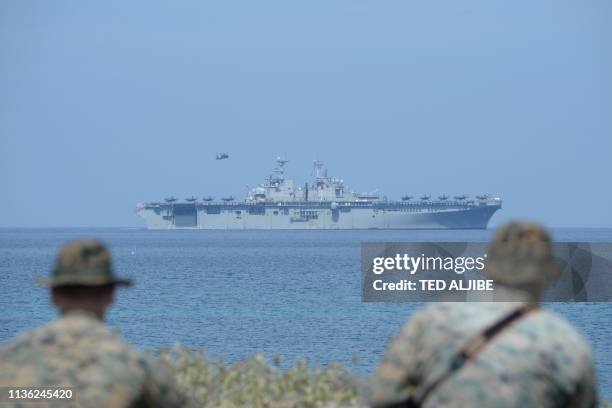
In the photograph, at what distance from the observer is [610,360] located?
24547 millimetres

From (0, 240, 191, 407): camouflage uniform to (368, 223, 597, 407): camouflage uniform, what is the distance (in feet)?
2.35

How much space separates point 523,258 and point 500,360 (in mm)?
330

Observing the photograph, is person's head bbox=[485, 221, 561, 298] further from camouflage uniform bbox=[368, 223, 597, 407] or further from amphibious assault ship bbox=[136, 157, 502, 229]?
amphibious assault ship bbox=[136, 157, 502, 229]

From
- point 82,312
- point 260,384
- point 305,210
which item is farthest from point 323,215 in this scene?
point 82,312

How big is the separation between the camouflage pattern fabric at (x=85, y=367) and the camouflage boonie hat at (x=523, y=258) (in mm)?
1033

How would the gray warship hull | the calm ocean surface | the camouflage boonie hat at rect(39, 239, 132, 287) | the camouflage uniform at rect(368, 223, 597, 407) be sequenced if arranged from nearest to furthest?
1. the camouflage uniform at rect(368, 223, 597, 407)
2. the camouflage boonie hat at rect(39, 239, 132, 287)
3. the calm ocean surface
4. the gray warship hull

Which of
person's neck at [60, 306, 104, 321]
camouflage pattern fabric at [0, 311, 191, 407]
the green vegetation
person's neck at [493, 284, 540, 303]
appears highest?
person's neck at [493, 284, 540, 303]

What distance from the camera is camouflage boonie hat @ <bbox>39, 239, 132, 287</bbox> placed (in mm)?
3561

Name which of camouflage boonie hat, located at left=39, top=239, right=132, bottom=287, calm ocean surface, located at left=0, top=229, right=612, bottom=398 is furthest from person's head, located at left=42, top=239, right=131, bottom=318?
calm ocean surface, located at left=0, top=229, right=612, bottom=398

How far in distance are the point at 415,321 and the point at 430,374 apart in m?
0.16

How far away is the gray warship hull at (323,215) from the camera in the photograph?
181 metres

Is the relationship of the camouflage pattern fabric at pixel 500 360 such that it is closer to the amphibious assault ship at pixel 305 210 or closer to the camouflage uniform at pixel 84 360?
the camouflage uniform at pixel 84 360

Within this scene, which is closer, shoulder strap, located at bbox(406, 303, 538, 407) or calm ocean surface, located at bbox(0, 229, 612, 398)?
shoulder strap, located at bbox(406, 303, 538, 407)

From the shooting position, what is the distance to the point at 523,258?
3596 mm
